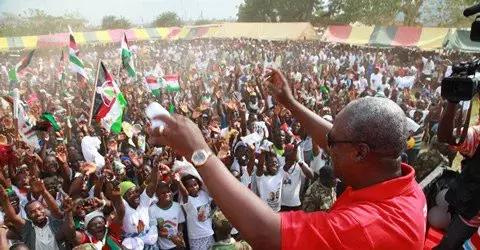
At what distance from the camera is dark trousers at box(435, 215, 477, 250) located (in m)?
2.67

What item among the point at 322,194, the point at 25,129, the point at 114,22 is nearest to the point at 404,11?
the point at 114,22

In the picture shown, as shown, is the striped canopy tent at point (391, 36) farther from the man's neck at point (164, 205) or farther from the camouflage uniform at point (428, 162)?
the man's neck at point (164, 205)

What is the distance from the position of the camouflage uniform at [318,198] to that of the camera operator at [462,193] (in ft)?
4.97

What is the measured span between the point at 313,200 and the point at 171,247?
1.40 metres

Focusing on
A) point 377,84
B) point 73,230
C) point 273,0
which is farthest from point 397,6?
point 73,230

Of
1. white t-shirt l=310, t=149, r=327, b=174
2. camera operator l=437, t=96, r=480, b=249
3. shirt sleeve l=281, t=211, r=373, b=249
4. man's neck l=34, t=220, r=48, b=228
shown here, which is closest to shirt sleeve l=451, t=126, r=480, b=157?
camera operator l=437, t=96, r=480, b=249

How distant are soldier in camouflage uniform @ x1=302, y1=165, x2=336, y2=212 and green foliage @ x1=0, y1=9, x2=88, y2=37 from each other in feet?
119

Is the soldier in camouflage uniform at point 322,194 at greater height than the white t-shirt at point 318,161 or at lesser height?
greater

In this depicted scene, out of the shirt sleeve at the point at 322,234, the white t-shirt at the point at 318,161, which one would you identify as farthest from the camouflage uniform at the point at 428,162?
the shirt sleeve at the point at 322,234

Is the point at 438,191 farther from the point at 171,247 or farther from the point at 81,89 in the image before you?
the point at 81,89

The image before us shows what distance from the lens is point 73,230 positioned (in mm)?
3438

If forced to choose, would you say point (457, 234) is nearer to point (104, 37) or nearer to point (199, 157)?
point (199, 157)

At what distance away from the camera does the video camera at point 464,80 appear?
Answer: 237 centimetres

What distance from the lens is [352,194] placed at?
56.0 inches
